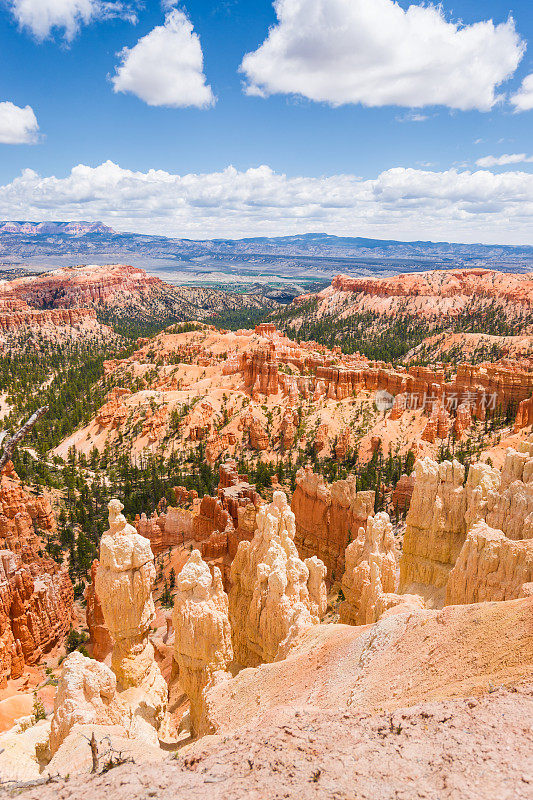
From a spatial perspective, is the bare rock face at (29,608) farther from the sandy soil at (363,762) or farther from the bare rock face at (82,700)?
the sandy soil at (363,762)

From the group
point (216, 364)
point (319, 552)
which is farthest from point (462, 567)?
point (216, 364)

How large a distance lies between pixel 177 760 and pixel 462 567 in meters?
12.6

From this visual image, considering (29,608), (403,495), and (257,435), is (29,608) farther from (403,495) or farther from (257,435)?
(257,435)

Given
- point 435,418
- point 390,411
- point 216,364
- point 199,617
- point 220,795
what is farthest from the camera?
point 216,364

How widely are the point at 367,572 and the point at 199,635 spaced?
27.9 ft

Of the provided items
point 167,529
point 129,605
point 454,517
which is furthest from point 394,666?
point 167,529

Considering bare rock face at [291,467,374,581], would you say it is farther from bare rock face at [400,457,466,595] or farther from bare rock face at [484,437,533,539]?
bare rock face at [484,437,533,539]

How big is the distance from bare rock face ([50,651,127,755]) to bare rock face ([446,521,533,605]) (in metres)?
12.2

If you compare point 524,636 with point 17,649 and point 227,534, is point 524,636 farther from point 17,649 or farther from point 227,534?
point 17,649

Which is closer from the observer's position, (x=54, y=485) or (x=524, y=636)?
(x=524, y=636)

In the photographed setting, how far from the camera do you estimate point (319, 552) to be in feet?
101

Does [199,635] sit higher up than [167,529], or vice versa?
[199,635]

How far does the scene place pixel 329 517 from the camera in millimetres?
30891

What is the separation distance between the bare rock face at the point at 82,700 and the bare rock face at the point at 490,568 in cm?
1216
